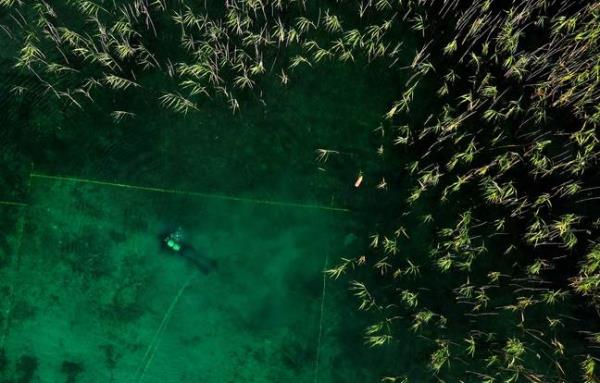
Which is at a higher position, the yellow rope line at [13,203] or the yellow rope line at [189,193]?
the yellow rope line at [189,193]

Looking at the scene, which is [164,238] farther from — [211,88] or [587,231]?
[587,231]

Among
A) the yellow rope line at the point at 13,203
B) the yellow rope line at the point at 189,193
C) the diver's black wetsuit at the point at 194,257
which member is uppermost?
the yellow rope line at the point at 189,193

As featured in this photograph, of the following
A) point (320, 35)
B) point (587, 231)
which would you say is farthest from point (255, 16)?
A: point (587, 231)

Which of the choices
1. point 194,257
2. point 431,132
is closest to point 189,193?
point 194,257

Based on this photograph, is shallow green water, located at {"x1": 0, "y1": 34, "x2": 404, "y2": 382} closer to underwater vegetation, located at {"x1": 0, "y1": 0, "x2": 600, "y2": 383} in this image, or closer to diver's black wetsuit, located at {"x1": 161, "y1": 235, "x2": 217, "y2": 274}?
diver's black wetsuit, located at {"x1": 161, "y1": 235, "x2": 217, "y2": 274}

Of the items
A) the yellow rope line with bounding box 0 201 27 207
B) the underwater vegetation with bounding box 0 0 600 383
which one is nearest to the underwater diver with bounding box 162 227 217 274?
the underwater vegetation with bounding box 0 0 600 383

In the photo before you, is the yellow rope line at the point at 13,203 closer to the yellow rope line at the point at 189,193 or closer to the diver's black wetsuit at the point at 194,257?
the yellow rope line at the point at 189,193

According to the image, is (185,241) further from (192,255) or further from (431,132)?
(431,132)

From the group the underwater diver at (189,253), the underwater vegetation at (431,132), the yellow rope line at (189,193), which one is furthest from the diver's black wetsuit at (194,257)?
the underwater vegetation at (431,132)
